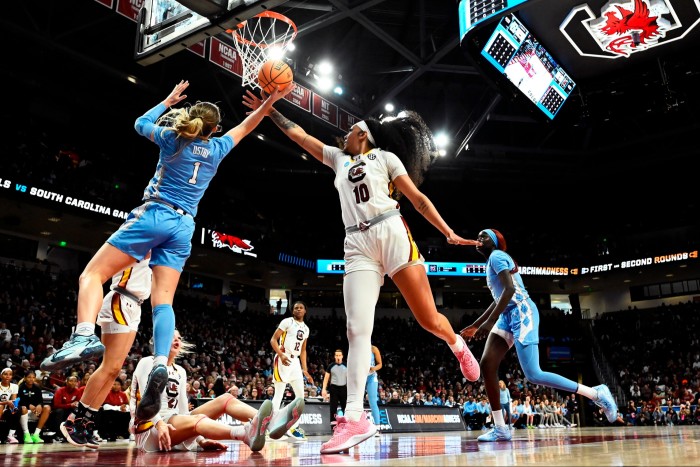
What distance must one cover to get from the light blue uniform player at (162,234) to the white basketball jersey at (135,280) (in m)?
1.07

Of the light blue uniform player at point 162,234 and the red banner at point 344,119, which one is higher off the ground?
the red banner at point 344,119

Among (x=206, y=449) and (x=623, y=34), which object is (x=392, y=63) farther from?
(x=206, y=449)

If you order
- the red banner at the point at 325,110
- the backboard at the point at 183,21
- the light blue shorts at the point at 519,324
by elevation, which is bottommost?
the light blue shorts at the point at 519,324

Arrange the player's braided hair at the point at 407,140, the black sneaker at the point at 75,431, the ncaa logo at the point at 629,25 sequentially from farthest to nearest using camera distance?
the ncaa logo at the point at 629,25
the player's braided hair at the point at 407,140
the black sneaker at the point at 75,431

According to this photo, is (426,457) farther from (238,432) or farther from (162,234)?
(162,234)

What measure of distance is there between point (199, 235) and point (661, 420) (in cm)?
1784

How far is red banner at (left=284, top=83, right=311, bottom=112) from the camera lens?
17.9 metres

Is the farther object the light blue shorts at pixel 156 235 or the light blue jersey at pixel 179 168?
the light blue jersey at pixel 179 168

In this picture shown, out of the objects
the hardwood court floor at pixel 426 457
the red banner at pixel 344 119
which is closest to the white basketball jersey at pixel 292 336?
the hardwood court floor at pixel 426 457

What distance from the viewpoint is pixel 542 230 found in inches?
1319

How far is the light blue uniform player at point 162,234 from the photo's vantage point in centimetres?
312

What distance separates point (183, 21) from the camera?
636 centimetres

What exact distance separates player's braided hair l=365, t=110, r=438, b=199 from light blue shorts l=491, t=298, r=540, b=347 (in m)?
1.90

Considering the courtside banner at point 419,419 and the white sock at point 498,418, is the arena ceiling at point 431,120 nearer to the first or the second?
the courtside banner at point 419,419
